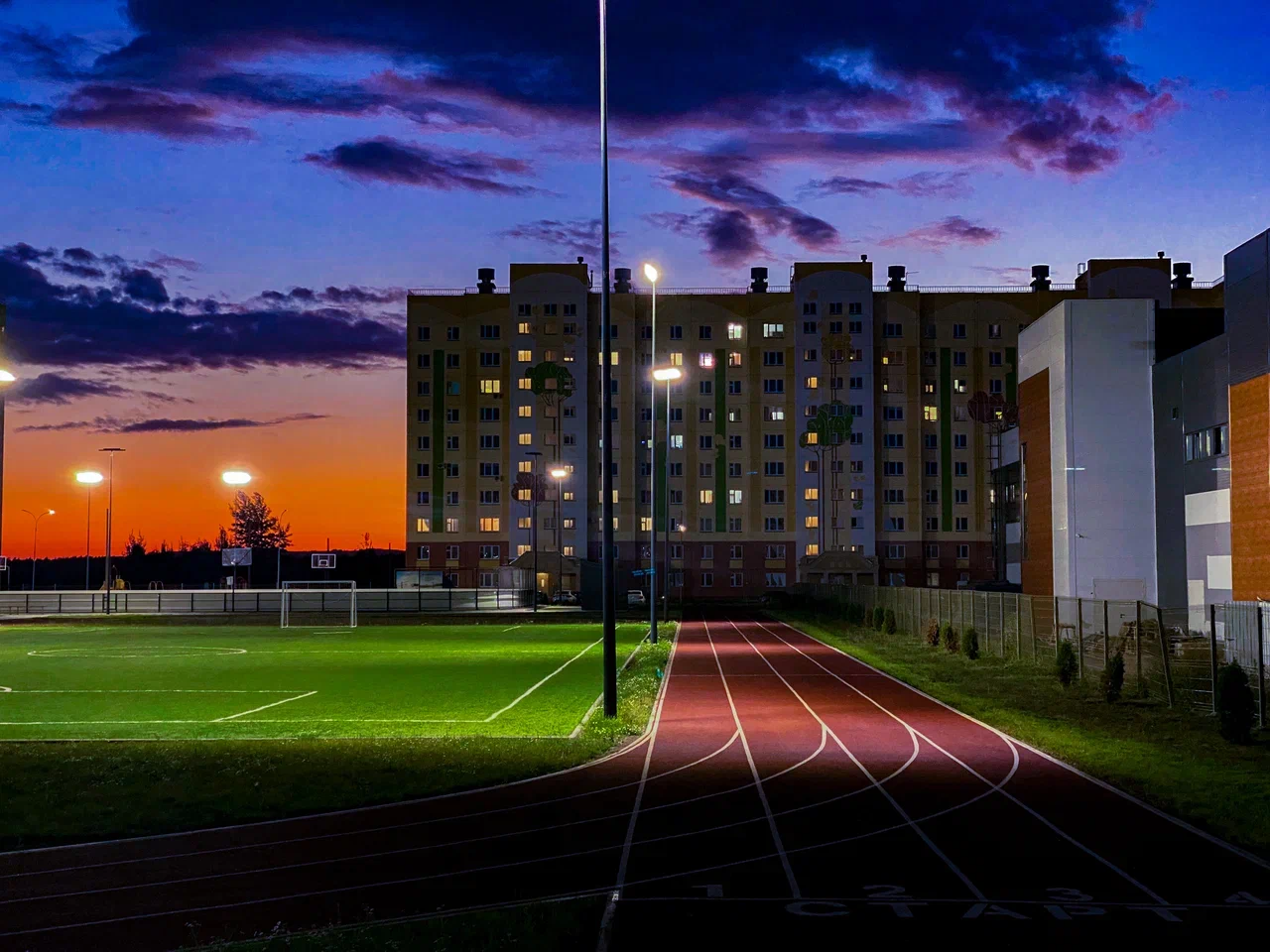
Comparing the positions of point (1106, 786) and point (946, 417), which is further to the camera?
point (946, 417)

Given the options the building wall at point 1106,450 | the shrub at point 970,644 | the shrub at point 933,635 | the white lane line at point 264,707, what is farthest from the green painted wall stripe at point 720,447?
the white lane line at point 264,707

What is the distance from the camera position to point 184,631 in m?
65.2

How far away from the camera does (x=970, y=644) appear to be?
41312mm

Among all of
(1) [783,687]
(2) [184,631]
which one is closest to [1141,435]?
(1) [783,687]

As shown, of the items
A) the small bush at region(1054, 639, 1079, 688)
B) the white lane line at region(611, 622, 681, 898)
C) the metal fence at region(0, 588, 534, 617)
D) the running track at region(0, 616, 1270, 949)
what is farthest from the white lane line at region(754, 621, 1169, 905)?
the metal fence at region(0, 588, 534, 617)

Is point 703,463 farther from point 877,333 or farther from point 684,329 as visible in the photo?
point 877,333

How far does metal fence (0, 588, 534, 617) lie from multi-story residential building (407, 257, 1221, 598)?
34623 millimetres

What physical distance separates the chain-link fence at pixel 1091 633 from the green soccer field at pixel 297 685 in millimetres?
12098

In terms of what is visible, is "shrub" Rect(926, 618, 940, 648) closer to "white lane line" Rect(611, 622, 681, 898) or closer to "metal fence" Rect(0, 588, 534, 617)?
"white lane line" Rect(611, 622, 681, 898)

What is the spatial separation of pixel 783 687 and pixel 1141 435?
90.7 feet

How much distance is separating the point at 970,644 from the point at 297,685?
20985mm

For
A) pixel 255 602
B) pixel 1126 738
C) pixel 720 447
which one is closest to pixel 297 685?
pixel 1126 738

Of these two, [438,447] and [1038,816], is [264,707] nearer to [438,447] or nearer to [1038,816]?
[1038,816]

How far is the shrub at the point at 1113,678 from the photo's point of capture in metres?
28.3
